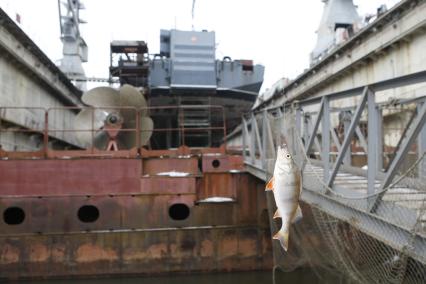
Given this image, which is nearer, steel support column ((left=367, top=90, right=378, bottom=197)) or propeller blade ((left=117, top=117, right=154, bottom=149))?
steel support column ((left=367, top=90, right=378, bottom=197))

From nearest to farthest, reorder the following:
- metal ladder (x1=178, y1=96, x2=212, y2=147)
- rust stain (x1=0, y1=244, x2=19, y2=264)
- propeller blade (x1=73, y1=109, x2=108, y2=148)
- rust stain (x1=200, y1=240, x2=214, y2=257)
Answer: rust stain (x1=0, y1=244, x2=19, y2=264) < rust stain (x1=200, y1=240, x2=214, y2=257) < propeller blade (x1=73, y1=109, x2=108, y2=148) < metal ladder (x1=178, y1=96, x2=212, y2=147)

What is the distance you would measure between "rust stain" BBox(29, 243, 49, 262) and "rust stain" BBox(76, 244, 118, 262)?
73 centimetres

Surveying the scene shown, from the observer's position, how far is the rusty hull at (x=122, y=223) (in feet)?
33.2

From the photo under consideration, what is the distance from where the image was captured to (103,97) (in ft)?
42.8

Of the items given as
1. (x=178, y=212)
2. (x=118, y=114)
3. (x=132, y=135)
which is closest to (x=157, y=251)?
(x=178, y=212)

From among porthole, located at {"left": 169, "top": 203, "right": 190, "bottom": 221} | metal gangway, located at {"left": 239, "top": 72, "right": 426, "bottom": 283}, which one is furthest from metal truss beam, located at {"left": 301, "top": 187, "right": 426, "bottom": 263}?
porthole, located at {"left": 169, "top": 203, "right": 190, "bottom": 221}

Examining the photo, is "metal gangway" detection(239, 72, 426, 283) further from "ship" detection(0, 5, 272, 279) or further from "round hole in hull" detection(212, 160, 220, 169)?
"round hole in hull" detection(212, 160, 220, 169)

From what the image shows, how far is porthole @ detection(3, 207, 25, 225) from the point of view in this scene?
10.7 meters

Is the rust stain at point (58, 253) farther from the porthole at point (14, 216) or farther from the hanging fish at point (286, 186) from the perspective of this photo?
the hanging fish at point (286, 186)

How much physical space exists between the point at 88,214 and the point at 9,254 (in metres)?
2.05

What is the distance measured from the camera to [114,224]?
1037 centimetres

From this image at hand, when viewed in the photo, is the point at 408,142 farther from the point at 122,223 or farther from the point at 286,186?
the point at 122,223

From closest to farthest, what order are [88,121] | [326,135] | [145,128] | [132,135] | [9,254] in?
[326,135] → [9,254] → [145,128] → [132,135] → [88,121]

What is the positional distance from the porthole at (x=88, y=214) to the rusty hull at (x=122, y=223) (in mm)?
704
